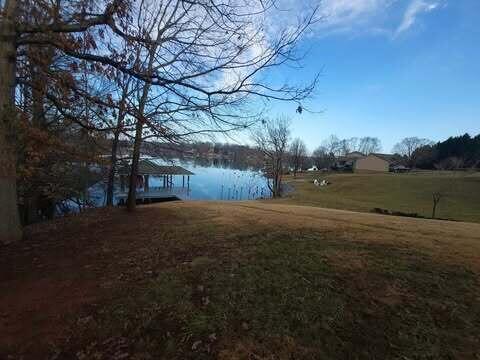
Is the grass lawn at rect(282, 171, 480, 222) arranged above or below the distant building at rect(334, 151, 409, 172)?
below

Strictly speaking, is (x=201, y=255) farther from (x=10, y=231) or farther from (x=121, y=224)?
(x=121, y=224)

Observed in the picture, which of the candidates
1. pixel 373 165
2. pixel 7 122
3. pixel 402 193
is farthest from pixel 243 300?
pixel 373 165

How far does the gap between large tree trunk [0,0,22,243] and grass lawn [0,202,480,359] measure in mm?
766

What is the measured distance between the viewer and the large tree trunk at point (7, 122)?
6.25 meters

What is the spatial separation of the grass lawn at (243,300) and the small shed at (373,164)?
88927mm

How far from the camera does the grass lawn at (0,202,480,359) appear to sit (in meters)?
3.20

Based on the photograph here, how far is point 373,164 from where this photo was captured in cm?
9012

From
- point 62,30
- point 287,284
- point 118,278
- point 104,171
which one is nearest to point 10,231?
point 118,278

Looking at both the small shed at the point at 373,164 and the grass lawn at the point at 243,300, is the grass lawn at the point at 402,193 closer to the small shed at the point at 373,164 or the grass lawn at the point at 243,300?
the grass lawn at the point at 243,300

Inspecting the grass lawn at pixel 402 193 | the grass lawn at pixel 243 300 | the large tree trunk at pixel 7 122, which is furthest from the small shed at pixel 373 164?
the large tree trunk at pixel 7 122

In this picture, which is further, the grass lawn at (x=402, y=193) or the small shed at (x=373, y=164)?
the small shed at (x=373, y=164)

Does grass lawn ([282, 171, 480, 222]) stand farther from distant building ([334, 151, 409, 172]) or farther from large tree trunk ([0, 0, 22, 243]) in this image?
distant building ([334, 151, 409, 172])

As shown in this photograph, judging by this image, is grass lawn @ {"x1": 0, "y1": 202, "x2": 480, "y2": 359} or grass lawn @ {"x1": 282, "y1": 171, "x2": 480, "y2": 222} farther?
grass lawn @ {"x1": 282, "y1": 171, "x2": 480, "y2": 222}

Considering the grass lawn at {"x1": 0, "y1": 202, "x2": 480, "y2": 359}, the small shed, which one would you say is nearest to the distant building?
the small shed
